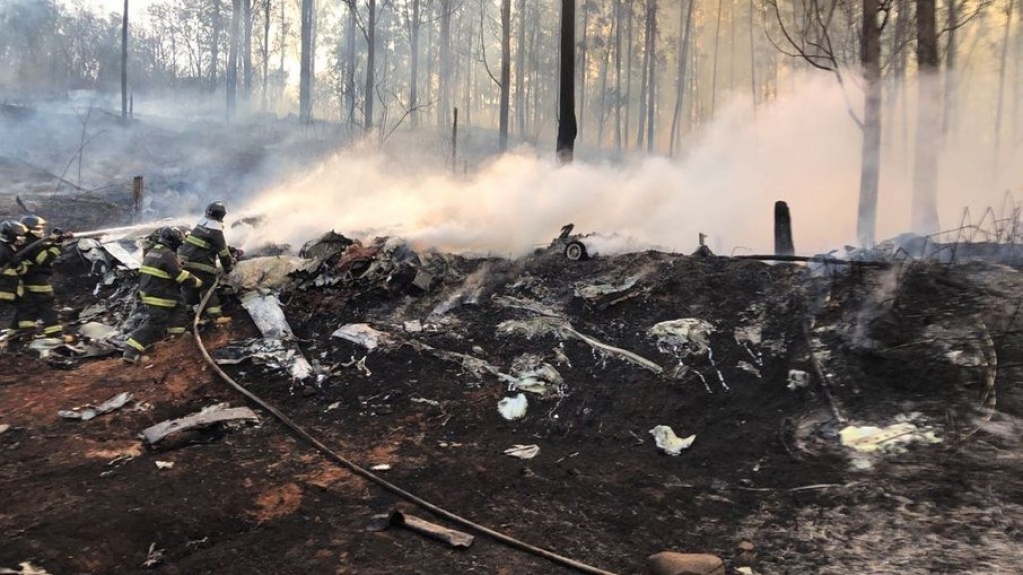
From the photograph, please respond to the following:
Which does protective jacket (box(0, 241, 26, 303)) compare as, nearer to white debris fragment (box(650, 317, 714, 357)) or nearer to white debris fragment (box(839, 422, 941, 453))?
white debris fragment (box(650, 317, 714, 357))

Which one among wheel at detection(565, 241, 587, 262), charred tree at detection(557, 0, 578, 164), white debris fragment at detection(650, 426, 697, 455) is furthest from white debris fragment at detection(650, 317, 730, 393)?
charred tree at detection(557, 0, 578, 164)

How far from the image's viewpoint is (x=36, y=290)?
720 cm

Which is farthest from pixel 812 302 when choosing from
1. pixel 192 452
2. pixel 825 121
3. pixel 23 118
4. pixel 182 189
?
pixel 23 118

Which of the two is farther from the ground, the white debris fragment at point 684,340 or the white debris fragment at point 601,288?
the white debris fragment at point 601,288

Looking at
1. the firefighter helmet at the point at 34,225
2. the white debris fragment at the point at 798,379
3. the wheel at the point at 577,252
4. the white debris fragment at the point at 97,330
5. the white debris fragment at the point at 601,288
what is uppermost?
the firefighter helmet at the point at 34,225

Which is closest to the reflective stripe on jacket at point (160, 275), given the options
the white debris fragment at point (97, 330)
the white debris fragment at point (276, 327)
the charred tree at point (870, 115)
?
the white debris fragment at point (276, 327)

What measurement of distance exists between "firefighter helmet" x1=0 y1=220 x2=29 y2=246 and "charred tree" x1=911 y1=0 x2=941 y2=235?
14296mm

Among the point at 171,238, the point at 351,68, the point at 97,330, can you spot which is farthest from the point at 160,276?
the point at 351,68

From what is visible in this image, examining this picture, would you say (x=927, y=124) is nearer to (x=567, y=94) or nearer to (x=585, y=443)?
(x=567, y=94)

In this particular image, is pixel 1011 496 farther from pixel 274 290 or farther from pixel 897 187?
pixel 897 187

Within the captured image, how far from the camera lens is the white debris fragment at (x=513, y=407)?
521cm

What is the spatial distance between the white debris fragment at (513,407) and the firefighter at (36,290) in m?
5.88

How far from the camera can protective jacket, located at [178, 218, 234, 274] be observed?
7168 mm

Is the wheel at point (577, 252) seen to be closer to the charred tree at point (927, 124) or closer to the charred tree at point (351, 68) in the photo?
the charred tree at point (927, 124)
